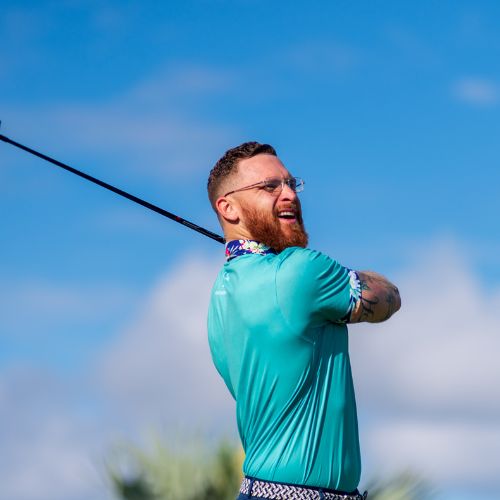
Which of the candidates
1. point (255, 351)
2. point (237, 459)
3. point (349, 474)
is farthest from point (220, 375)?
point (237, 459)

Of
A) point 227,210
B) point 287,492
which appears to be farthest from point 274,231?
point 287,492

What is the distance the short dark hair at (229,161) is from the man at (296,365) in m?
0.47

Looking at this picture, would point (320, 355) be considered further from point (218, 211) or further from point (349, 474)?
point (218, 211)

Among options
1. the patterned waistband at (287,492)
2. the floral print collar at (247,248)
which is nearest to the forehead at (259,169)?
the floral print collar at (247,248)

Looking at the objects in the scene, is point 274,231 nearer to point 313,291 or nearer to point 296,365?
point 313,291

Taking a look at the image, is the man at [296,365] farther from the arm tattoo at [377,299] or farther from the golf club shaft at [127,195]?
the golf club shaft at [127,195]

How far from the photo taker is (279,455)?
4.21 meters

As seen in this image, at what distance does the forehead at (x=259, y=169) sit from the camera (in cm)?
476

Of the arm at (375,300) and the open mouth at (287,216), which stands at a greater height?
the open mouth at (287,216)

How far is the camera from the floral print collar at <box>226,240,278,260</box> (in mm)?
4633

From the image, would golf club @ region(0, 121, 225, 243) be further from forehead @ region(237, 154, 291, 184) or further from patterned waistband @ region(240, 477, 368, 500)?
patterned waistband @ region(240, 477, 368, 500)

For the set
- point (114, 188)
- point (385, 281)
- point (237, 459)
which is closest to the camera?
point (385, 281)

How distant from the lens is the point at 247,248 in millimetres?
4648

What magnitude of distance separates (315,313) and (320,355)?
18 cm
